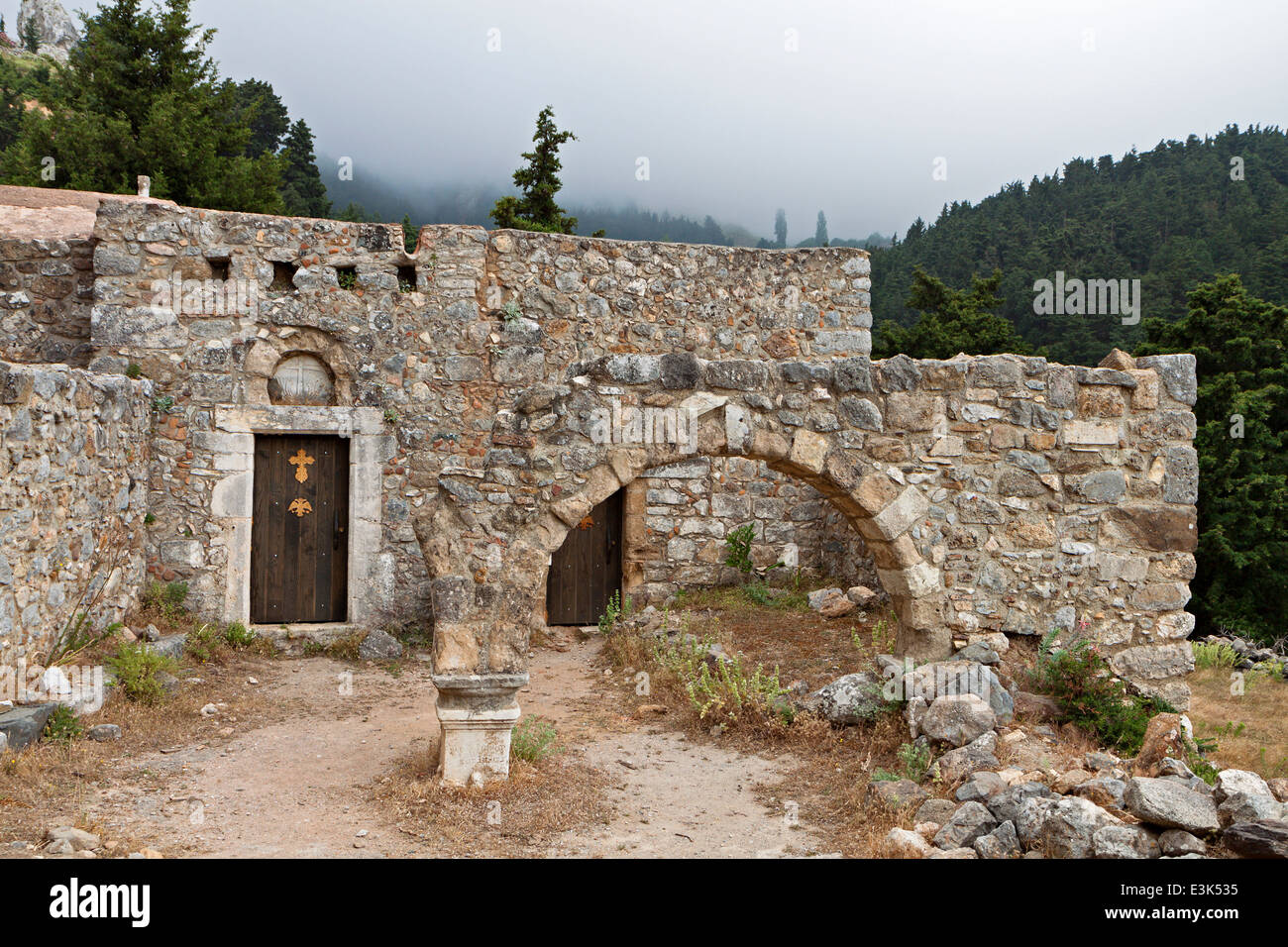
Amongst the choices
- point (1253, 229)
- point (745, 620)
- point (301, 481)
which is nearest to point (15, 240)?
point (301, 481)

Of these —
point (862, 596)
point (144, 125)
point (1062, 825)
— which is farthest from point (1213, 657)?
point (144, 125)

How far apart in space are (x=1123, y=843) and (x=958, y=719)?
1.53 metres

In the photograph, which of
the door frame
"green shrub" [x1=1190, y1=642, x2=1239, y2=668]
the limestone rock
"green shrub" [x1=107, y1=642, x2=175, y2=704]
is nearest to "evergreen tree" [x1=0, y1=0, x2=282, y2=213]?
the door frame

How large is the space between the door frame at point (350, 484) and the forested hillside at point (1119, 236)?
1542 cm

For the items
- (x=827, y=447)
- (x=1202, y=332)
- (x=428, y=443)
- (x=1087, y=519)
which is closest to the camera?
(x=827, y=447)

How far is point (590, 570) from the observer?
1014 cm

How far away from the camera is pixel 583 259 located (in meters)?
9.31

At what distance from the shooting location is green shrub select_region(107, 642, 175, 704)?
20.2ft

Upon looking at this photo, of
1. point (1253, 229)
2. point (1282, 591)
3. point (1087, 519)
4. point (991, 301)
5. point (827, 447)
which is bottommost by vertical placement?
point (1282, 591)

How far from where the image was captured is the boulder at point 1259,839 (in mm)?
3404

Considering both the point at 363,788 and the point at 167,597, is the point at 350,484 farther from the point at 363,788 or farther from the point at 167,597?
the point at 363,788

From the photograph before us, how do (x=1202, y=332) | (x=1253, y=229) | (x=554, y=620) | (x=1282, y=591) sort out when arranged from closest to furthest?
(x=554, y=620), (x=1282, y=591), (x=1202, y=332), (x=1253, y=229)
